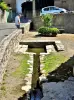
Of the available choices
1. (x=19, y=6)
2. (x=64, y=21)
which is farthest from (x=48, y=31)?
(x=19, y=6)

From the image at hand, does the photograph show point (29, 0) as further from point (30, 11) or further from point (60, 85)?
point (60, 85)

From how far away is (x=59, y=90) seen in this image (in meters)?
9.92

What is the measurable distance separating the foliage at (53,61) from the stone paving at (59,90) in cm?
279

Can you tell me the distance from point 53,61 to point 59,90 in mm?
6192

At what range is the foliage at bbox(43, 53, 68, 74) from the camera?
14438 mm

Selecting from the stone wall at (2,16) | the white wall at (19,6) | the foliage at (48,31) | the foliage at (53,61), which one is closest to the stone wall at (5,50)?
the foliage at (53,61)

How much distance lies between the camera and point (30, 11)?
51406 mm

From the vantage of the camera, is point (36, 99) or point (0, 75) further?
point (0, 75)

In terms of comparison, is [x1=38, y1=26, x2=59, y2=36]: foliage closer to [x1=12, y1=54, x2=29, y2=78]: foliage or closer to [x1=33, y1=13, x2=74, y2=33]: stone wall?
[x1=33, y1=13, x2=74, y2=33]: stone wall

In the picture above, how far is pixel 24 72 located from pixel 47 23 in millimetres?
15539

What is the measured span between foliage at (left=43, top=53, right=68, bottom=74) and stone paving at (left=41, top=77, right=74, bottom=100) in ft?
9.14

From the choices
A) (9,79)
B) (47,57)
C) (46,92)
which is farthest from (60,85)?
(47,57)

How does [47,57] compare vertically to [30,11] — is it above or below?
above

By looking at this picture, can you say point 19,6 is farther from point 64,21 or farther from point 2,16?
point 64,21
